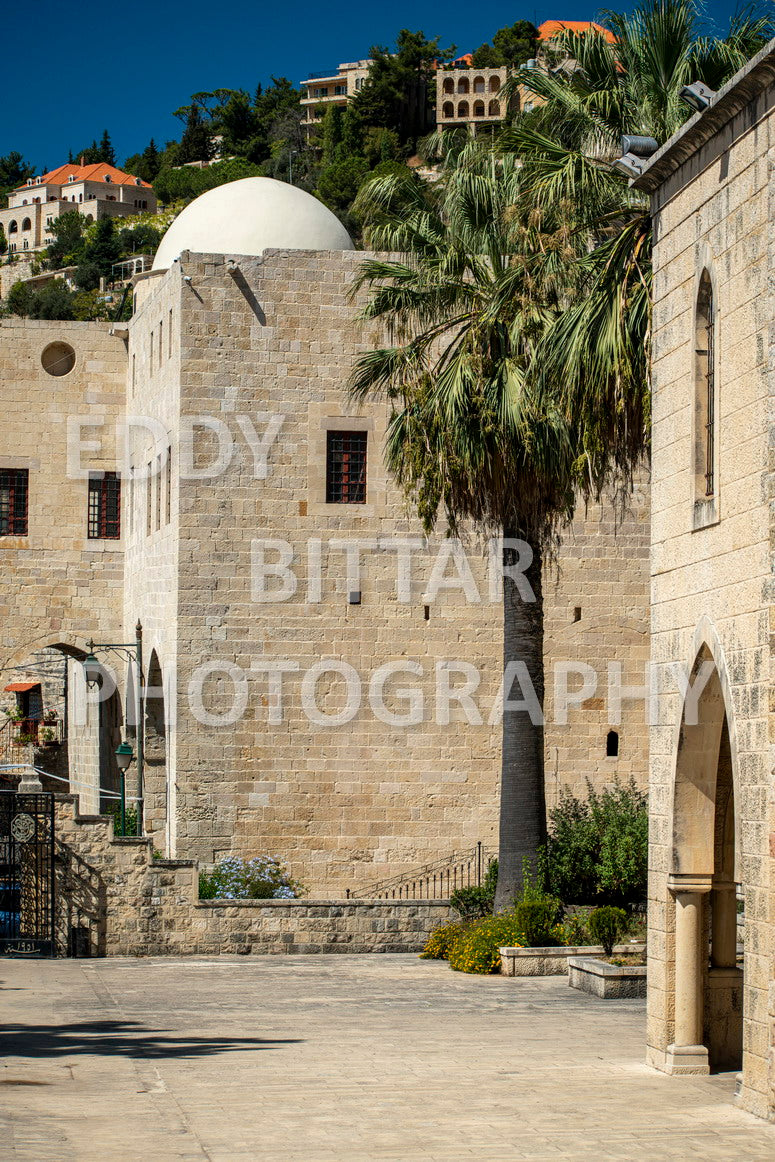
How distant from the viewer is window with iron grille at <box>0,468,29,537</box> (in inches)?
1201

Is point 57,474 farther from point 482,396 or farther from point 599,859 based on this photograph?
point 599,859

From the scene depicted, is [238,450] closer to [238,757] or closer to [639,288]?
[238,757]

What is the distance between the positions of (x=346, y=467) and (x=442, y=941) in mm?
7612

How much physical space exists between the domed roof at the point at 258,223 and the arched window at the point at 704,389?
16163 millimetres

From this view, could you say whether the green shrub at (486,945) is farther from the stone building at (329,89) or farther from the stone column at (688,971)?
the stone building at (329,89)

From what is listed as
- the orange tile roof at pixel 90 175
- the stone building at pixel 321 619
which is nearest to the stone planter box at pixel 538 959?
the stone building at pixel 321 619

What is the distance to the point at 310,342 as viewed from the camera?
25.0 metres

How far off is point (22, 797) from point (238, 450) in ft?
20.4

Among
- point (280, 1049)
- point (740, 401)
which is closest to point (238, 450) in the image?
point (280, 1049)

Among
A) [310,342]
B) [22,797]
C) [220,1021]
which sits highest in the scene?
[310,342]

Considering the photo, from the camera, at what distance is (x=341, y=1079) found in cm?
1187

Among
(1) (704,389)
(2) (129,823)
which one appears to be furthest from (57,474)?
(1) (704,389)

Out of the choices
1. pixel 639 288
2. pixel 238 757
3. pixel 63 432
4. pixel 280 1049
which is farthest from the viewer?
pixel 63 432

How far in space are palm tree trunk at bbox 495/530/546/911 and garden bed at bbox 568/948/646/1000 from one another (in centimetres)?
240
